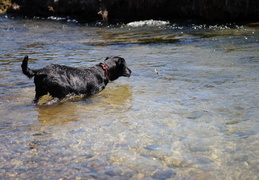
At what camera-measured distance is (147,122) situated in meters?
4.47

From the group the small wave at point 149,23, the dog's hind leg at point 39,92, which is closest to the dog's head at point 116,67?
the dog's hind leg at point 39,92

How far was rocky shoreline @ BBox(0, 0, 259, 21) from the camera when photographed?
16250mm

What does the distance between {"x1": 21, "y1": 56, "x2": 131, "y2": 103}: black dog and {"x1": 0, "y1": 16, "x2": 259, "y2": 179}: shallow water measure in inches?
7.4

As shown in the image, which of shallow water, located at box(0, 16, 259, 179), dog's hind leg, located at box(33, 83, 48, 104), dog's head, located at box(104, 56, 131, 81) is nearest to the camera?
shallow water, located at box(0, 16, 259, 179)

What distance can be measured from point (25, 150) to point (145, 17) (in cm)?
1583

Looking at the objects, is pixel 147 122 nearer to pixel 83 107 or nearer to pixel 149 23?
pixel 83 107

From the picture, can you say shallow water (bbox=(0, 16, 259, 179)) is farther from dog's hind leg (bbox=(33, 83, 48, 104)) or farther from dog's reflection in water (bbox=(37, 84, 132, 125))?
dog's hind leg (bbox=(33, 83, 48, 104))

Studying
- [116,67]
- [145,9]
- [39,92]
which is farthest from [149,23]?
[39,92]

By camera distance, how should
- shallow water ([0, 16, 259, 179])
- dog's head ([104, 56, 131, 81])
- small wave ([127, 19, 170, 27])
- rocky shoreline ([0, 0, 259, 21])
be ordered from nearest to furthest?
shallow water ([0, 16, 259, 179]), dog's head ([104, 56, 131, 81]), rocky shoreline ([0, 0, 259, 21]), small wave ([127, 19, 170, 27])

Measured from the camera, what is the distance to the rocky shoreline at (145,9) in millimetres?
16250

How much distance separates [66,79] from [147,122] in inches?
73.6

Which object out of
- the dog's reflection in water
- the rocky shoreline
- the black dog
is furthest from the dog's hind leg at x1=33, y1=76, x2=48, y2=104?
the rocky shoreline

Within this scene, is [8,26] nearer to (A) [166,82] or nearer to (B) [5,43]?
(B) [5,43]

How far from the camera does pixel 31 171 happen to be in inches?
125
